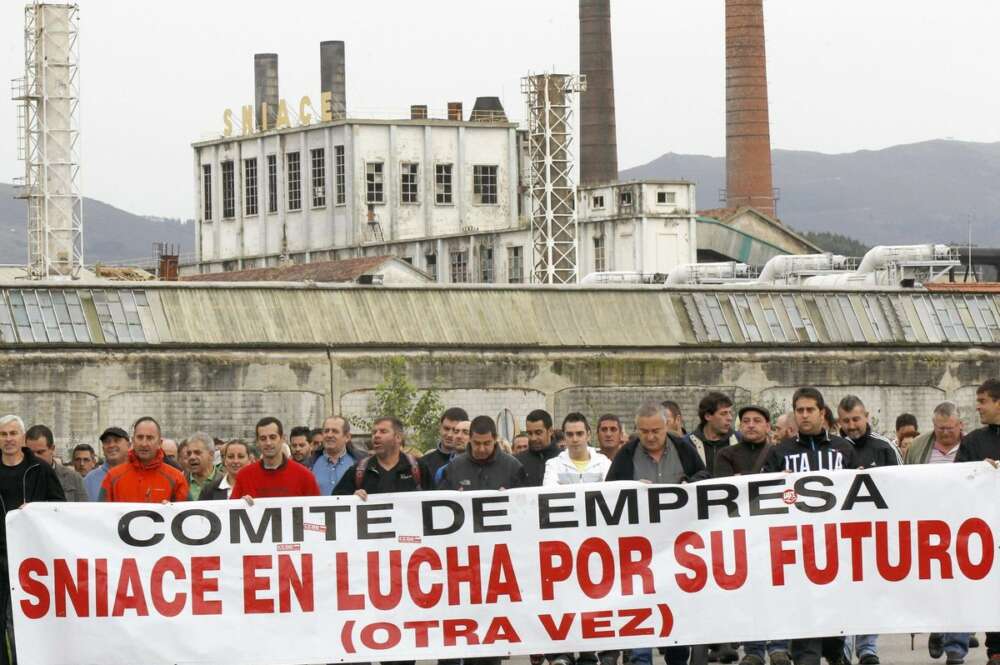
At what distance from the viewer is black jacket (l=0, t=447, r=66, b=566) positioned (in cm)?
1371

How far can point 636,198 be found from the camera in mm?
79500

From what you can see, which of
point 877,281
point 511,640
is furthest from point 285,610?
point 877,281

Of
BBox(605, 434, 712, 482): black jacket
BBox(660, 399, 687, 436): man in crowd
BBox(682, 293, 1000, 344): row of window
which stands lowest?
BBox(605, 434, 712, 482): black jacket

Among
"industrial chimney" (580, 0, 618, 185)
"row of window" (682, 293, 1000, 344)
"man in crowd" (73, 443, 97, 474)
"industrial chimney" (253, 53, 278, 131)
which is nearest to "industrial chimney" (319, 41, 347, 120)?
"industrial chimney" (253, 53, 278, 131)

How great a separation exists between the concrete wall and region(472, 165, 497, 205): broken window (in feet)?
111

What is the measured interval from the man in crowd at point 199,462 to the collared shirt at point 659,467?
429cm

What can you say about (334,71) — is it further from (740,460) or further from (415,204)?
(740,460)

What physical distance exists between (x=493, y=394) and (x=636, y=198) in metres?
27.3

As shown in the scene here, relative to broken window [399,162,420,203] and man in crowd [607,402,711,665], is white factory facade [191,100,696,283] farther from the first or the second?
man in crowd [607,402,711,665]

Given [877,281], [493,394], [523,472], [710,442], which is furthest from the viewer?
[877,281]

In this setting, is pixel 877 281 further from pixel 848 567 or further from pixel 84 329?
pixel 848 567

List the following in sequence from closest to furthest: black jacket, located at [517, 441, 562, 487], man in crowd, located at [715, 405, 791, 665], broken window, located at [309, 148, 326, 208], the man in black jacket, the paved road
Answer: the man in black jacket
man in crowd, located at [715, 405, 791, 665]
the paved road
black jacket, located at [517, 441, 562, 487]
broken window, located at [309, 148, 326, 208]

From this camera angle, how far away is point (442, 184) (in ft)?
292

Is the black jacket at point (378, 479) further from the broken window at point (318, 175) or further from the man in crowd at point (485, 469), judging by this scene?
the broken window at point (318, 175)
